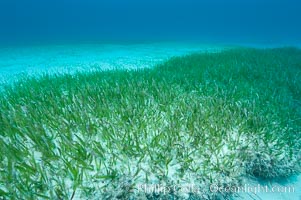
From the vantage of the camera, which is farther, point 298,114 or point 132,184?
point 298,114

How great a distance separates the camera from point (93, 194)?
216 cm

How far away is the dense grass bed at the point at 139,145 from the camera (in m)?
2.22

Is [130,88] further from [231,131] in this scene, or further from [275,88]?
[275,88]

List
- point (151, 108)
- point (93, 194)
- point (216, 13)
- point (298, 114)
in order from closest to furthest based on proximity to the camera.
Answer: point (93, 194)
point (151, 108)
point (298, 114)
point (216, 13)

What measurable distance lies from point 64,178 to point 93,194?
38cm

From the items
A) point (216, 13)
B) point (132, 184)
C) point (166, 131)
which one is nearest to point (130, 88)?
point (166, 131)

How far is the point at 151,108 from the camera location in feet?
11.9

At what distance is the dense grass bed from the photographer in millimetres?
2225

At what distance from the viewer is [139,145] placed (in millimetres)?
2781

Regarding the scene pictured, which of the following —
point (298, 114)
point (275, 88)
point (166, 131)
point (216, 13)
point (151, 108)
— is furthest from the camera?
point (216, 13)

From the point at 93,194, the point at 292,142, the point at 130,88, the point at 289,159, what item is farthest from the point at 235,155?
the point at 130,88

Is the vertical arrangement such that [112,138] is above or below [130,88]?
below

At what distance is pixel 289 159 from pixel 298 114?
1.65m

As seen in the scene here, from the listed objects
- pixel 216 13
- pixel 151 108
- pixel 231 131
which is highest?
pixel 216 13
